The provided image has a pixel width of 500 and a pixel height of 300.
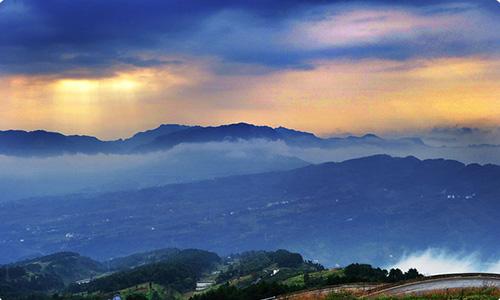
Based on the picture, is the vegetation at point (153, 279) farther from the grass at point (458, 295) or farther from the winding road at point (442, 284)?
the grass at point (458, 295)

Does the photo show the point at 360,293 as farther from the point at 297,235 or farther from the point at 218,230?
the point at 218,230

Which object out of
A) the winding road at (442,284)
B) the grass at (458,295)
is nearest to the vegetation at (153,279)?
the winding road at (442,284)

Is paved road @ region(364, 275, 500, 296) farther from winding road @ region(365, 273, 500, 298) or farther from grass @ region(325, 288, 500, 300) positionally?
grass @ region(325, 288, 500, 300)

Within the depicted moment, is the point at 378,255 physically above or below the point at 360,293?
below

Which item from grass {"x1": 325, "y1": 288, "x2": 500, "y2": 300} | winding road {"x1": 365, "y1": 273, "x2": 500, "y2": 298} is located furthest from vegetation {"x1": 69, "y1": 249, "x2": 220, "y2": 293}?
grass {"x1": 325, "y1": 288, "x2": 500, "y2": 300}

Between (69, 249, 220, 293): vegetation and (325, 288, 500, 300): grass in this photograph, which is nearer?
(325, 288, 500, 300): grass

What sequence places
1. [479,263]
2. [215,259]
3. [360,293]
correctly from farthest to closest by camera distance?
[479,263]
[215,259]
[360,293]

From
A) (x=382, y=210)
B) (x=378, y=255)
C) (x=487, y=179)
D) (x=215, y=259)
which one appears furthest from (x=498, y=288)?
(x=382, y=210)

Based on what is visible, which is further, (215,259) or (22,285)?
(215,259)
